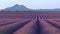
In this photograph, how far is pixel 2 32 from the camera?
5.89 metres

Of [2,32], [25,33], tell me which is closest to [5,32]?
[2,32]

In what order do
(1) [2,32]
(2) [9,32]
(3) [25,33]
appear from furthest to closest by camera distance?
(2) [9,32] → (1) [2,32] → (3) [25,33]

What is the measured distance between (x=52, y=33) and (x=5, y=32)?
5.29ft

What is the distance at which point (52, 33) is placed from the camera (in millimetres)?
5477

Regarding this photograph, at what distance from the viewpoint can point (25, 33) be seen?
17.8ft

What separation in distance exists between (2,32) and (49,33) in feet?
4.99

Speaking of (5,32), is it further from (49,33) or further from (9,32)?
(49,33)

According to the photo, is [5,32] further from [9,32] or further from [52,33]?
[52,33]

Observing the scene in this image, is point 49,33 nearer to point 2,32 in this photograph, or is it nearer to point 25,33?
point 25,33

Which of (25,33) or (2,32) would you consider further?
(2,32)

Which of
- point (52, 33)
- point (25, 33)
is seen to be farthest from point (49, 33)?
point (25, 33)

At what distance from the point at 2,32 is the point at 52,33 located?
1.63 metres

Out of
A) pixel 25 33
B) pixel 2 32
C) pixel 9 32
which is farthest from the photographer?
pixel 9 32

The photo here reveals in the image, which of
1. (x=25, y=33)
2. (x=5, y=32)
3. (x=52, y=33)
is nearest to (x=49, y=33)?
(x=52, y=33)
